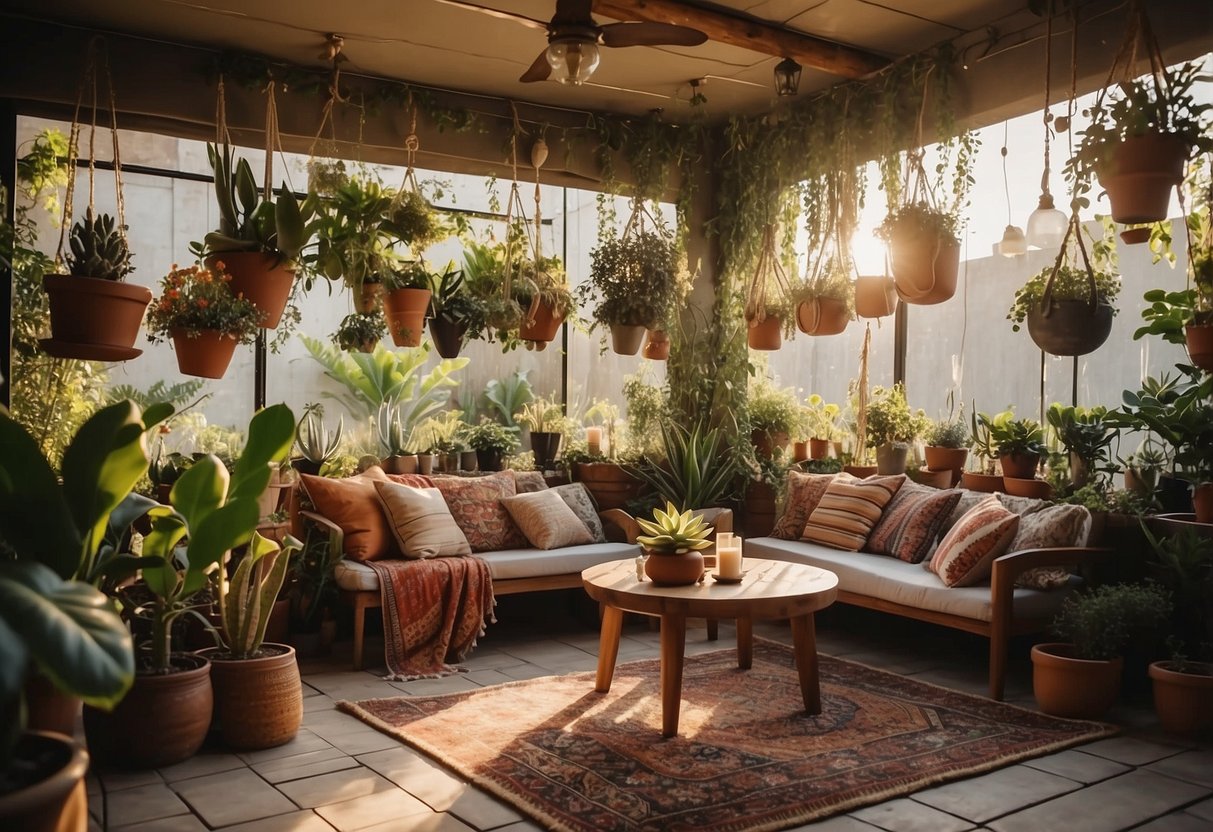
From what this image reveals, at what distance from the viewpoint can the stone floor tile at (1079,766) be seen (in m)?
3.50

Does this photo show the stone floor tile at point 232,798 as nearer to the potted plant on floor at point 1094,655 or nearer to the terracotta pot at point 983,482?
the potted plant on floor at point 1094,655

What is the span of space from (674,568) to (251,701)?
5.64 ft

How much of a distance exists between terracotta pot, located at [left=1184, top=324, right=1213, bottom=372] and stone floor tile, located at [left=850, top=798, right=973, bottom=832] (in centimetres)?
207

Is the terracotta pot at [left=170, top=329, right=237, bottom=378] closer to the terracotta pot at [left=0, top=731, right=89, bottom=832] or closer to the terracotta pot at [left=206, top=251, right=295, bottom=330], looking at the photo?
the terracotta pot at [left=206, top=251, right=295, bottom=330]

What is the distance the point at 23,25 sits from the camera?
16.3ft

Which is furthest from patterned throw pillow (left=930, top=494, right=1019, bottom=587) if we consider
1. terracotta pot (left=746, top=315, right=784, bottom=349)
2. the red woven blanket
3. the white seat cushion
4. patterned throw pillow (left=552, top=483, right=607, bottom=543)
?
the red woven blanket

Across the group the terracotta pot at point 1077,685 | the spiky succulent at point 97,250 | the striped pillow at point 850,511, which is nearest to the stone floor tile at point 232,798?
the spiky succulent at point 97,250

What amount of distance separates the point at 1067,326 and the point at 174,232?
6.76 m

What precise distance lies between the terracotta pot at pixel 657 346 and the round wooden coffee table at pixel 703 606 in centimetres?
208

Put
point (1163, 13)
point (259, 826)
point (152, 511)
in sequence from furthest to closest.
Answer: point (1163, 13), point (152, 511), point (259, 826)

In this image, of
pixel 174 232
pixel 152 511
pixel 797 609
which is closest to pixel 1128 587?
pixel 797 609

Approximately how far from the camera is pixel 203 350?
179 inches

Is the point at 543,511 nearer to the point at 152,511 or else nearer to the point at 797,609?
the point at 797,609

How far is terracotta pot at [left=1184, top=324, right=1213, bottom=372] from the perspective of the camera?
389 cm
